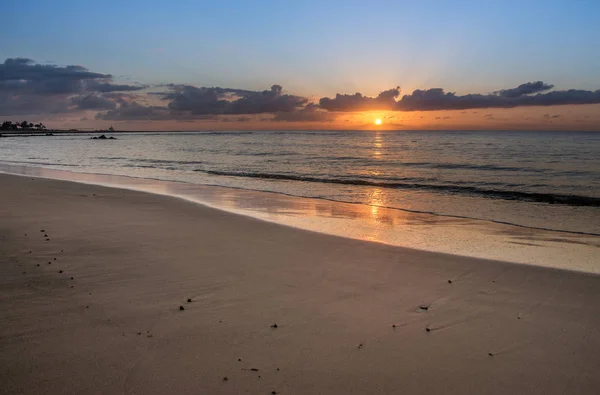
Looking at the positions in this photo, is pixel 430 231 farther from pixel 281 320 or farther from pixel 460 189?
pixel 460 189

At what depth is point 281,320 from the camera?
16.6 feet

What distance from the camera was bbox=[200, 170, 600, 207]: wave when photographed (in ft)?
58.9

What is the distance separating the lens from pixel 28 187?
707 inches

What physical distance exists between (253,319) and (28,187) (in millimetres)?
16858

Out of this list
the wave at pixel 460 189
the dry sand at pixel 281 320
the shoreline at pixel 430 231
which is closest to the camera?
the dry sand at pixel 281 320

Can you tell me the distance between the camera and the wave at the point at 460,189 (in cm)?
1794

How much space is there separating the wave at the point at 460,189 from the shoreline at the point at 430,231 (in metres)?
6.78

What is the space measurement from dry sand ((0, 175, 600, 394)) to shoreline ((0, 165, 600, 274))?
3.43ft

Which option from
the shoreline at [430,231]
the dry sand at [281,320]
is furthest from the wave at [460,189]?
the dry sand at [281,320]

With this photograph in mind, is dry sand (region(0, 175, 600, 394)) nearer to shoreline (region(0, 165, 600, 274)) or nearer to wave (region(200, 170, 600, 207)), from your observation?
shoreline (region(0, 165, 600, 274))

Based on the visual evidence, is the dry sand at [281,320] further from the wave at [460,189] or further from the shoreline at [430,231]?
the wave at [460,189]

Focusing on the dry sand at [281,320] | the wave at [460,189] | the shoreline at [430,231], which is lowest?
the wave at [460,189]

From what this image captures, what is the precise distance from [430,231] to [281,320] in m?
6.97

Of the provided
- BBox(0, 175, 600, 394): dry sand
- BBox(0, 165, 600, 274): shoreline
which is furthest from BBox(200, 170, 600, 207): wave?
BBox(0, 175, 600, 394): dry sand
